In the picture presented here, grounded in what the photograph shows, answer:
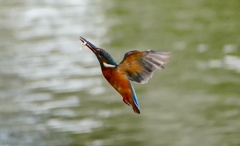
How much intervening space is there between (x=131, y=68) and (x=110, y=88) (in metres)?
7.23

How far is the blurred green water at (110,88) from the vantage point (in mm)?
7016

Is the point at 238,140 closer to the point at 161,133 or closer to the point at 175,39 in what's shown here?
the point at 161,133

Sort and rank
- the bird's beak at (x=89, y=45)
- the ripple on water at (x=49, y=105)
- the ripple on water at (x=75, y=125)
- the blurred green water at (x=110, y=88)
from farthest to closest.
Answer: the ripple on water at (x=49, y=105) < the ripple on water at (x=75, y=125) < the blurred green water at (x=110, y=88) < the bird's beak at (x=89, y=45)

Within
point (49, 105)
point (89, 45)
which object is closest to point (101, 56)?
point (89, 45)

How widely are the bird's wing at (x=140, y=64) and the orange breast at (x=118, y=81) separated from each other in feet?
0.05

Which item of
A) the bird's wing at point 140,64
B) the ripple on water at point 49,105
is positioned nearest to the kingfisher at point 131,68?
the bird's wing at point 140,64

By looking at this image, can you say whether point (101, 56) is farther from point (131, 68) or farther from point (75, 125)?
point (75, 125)

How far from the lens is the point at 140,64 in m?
1.29

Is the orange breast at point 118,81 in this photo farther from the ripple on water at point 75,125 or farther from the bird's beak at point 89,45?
the ripple on water at point 75,125

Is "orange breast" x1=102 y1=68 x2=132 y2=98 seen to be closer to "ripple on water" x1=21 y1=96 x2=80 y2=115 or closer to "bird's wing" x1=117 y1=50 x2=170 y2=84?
"bird's wing" x1=117 y1=50 x2=170 y2=84

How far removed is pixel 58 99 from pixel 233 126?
2566 mm

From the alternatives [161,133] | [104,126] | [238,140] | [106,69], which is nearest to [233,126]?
[238,140]

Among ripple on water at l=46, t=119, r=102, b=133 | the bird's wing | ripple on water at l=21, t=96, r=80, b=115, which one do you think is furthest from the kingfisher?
ripple on water at l=21, t=96, r=80, b=115

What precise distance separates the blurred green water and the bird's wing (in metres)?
5.20
